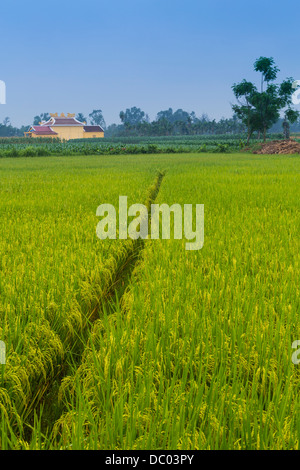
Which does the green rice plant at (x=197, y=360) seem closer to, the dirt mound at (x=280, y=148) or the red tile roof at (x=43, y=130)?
the dirt mound at (x=280, y=148)

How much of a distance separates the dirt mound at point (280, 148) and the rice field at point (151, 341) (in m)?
23.6

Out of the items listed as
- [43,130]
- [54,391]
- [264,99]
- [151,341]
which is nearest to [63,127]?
[43,130]

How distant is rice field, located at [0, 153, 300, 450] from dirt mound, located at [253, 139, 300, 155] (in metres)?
23.6

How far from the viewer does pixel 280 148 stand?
1054 inches

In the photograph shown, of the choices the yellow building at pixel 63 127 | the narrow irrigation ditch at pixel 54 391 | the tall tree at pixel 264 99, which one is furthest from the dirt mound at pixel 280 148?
the yellow building at pixel 63 127

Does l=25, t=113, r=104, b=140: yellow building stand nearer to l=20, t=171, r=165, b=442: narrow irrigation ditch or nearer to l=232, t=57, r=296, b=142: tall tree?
l=232, t=57, r=296, b=142: tall tree

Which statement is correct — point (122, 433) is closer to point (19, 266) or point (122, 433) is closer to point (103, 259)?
point (19, 266)

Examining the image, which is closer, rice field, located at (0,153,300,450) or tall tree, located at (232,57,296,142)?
rice field, located at (0,153,300,450)

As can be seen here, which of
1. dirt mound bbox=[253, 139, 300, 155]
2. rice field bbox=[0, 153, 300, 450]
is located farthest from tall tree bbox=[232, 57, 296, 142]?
rice field bbox=[0, 153, 300, 450]

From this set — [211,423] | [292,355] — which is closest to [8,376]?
[211,423]

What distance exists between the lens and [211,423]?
1198 mm

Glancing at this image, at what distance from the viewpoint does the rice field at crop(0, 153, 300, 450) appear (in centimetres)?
123

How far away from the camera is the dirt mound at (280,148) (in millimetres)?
25766
